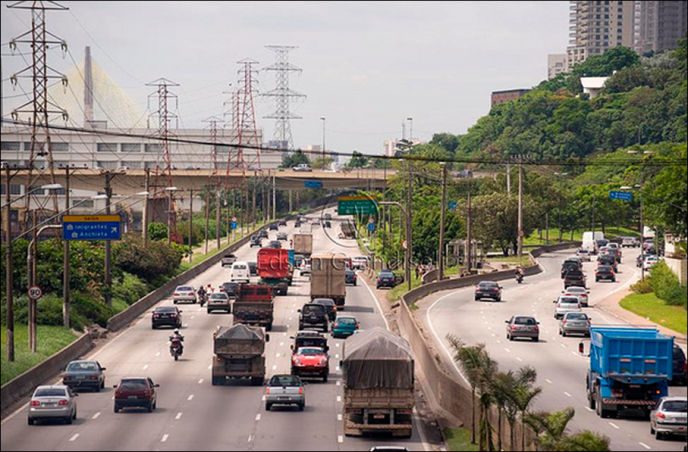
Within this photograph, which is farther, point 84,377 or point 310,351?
point 310,351

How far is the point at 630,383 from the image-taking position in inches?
1645

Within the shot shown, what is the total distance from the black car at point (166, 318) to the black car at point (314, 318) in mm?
8506

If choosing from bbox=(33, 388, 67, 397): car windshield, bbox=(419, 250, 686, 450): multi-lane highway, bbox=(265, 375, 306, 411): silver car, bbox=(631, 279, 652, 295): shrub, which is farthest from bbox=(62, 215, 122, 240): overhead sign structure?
bbox=(631, 279, 652, 295): shrub

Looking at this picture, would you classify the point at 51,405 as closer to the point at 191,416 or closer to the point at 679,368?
the point at 191,416

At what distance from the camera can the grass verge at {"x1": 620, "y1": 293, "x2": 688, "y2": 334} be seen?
243ft

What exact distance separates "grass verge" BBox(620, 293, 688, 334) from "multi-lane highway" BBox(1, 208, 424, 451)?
816 inches

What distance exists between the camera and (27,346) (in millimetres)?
59219

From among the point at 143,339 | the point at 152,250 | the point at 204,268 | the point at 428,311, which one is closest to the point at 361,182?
the point at 204,268

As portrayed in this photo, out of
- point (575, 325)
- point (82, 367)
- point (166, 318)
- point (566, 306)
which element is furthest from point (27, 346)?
point (566, 306)

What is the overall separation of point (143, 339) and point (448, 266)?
67.5m

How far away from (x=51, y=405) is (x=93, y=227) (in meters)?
25.4

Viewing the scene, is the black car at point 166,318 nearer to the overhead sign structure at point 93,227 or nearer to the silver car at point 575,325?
the overhead sign structure at point 93,227

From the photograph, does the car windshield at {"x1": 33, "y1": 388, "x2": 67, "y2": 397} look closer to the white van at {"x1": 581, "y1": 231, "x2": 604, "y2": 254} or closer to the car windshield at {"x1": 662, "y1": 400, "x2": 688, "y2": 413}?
the car windshield at {"x1": 662, "y1": 400, "x2": 688, "y2": 413}

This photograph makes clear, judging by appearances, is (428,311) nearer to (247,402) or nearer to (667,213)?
(667,213)
